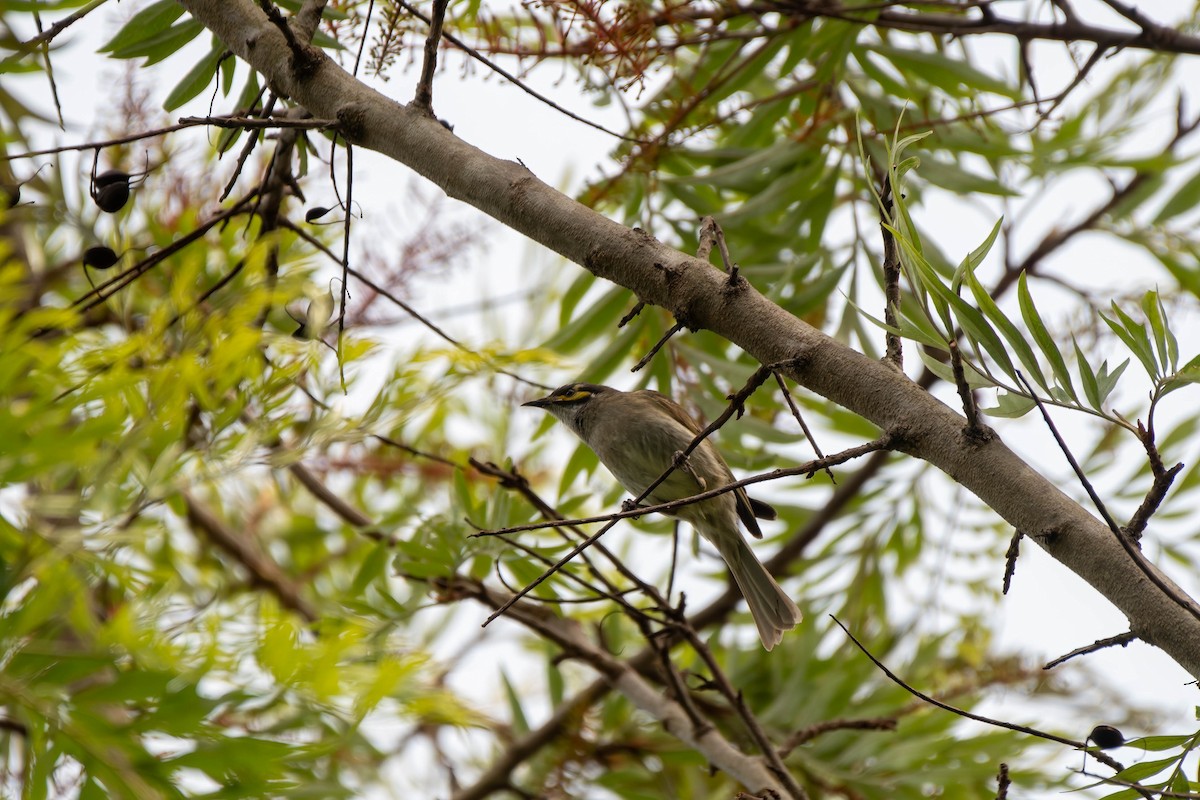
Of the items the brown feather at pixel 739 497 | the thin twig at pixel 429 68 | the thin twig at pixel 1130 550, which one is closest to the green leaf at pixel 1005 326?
the thin twig at pixel 1130 550

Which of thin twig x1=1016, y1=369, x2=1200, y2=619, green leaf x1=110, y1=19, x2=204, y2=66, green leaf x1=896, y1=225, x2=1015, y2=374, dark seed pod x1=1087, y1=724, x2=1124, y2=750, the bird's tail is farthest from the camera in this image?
the bird's tail

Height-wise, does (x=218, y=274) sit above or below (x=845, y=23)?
below

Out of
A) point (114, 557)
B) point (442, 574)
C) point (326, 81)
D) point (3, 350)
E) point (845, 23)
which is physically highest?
point (845, 23)

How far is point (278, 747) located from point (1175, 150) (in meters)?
3.40

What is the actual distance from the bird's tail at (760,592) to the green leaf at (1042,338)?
1800mm

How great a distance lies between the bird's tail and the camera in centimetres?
343

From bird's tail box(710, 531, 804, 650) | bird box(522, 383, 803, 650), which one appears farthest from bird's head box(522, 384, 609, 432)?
bird's tail box(710, 531, 804, 650)

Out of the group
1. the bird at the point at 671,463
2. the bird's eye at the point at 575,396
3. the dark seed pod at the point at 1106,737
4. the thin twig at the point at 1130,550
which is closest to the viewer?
the thin twig at the point at 1130,550

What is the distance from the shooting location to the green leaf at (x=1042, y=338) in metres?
1.67

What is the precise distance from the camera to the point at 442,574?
311cm

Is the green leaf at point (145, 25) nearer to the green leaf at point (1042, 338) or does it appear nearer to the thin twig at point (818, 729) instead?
the green leaf at point (1042, 338)

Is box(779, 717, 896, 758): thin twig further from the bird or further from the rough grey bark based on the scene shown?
the rough grey bark

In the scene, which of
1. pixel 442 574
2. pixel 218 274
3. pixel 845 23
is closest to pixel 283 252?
pixel 218 274

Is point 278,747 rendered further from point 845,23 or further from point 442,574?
point 845,23
